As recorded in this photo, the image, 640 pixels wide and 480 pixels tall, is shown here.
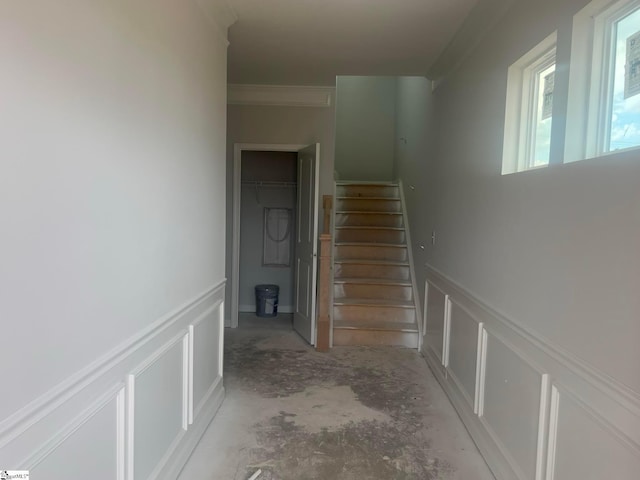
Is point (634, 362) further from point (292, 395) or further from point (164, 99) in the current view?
point (292, 395)

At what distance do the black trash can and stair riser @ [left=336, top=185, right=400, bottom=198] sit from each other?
167 cm

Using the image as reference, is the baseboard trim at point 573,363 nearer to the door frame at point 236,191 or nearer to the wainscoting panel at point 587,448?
the wainscoting panel at point 587,448

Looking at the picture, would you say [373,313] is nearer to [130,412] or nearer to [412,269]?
[412,269]

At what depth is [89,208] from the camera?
4.27 feet

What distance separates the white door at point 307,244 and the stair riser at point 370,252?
59 cm

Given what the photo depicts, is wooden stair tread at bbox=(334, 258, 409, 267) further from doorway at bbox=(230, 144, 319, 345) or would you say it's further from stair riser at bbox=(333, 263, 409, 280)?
doorway at bbox=(230, 144, 319, 345)

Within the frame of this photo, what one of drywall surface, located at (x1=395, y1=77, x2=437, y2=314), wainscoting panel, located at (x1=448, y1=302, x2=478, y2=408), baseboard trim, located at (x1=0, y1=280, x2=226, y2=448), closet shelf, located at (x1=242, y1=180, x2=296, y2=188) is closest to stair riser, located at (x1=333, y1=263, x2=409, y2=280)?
drywall surface, located at (x1=395, y1=77, x2=437, y2=314)

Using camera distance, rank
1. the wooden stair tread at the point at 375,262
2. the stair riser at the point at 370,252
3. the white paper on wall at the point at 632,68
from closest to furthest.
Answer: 1. the white paper on wall at the point at 632,68
2. the wooden stair tread at the point at 375,262
3. the stair riser at the point at 370,252

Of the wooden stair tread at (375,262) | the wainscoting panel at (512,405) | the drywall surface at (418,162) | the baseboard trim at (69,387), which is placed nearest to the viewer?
the baseboard trim at (69,387)

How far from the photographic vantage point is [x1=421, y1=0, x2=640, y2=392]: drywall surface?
4.37 feet

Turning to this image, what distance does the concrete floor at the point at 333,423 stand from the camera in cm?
229

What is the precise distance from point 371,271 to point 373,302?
471mm

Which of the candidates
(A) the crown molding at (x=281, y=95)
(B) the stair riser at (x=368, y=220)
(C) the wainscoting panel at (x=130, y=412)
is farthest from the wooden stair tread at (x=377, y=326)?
(A) the crown molding at (x=281, y=95)

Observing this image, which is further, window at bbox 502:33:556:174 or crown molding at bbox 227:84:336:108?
crown molding at bbox 227:84:336:108
